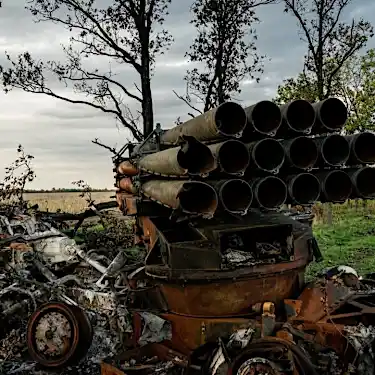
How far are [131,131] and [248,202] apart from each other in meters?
12.9

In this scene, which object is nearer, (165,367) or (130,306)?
(165,367)

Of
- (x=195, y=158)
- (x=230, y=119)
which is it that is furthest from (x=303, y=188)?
(x=195, y=158)

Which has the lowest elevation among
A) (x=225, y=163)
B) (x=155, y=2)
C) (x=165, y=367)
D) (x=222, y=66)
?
(x=165, y=367)

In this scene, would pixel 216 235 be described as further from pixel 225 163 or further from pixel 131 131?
pixel 131 131

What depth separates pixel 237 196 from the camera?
4926 millimetres

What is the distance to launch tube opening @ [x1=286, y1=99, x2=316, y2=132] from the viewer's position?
5.05 metres

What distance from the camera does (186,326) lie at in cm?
607

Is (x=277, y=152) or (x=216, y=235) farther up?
(x=277, y=152)

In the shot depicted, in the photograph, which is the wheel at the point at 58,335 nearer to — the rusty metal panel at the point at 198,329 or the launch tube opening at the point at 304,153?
the rusty metal panel at the point at 198,329

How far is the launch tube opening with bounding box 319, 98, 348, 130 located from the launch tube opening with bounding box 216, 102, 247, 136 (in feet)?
2.40

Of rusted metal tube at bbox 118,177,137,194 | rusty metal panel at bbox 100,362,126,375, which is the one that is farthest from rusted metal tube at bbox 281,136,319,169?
rusted metal tube at bbox 118,177,137,194

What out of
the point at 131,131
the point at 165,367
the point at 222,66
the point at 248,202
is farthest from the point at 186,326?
the point at 222,66

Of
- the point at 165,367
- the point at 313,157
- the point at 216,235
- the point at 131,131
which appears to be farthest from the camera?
the point at 131,131

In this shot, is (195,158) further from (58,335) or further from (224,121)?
(58,335)
